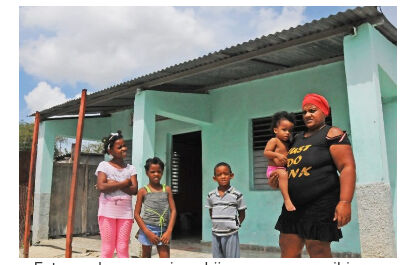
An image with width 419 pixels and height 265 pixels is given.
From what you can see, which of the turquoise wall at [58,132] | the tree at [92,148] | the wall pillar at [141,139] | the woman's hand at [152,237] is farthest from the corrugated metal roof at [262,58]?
the tree at [92,148]

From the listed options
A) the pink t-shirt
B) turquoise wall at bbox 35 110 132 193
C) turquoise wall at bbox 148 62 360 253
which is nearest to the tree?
turquoise wall at bbox 35 110 132 193

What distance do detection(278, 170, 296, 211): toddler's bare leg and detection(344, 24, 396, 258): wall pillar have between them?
5.74 ft

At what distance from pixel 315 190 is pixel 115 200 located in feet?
6.82

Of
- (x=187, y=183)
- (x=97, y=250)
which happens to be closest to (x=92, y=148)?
(x=187, y=183)

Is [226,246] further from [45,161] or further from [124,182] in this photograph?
[45,161]

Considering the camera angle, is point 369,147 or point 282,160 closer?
point 282,160

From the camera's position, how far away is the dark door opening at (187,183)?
384 inches

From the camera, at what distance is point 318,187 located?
2.43m

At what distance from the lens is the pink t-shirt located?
3.65 metres

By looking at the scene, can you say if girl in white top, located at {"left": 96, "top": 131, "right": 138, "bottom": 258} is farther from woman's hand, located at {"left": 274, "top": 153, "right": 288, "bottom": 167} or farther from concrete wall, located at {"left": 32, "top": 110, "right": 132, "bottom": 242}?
concrete wall, located at {"left": 32, "top": 110, "right": 132, "bottom": 242}

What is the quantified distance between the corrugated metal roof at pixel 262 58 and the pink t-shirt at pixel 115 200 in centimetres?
228

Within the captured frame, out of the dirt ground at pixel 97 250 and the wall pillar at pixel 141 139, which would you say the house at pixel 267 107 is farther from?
the dirt ground at pixel 97 250

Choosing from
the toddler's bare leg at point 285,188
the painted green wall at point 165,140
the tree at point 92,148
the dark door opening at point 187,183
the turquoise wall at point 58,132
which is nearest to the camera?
the toddler's bare leg at point 285,188
